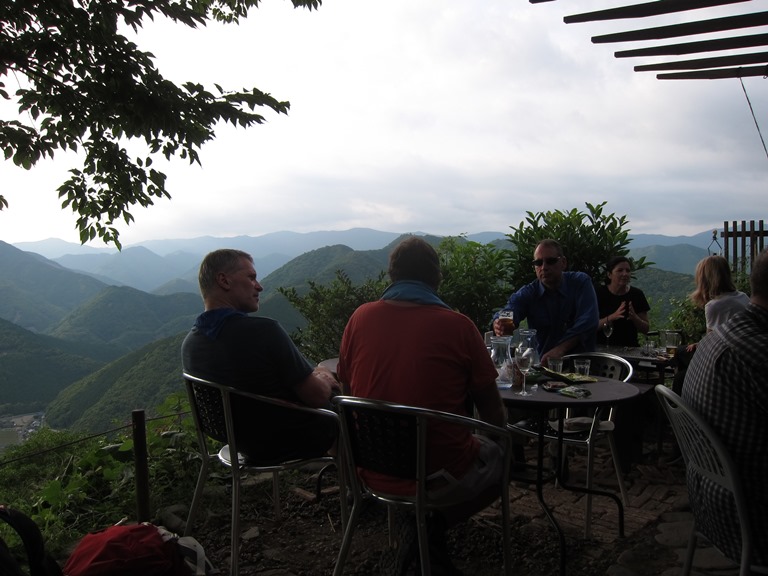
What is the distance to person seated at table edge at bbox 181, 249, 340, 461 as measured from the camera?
2.50 meters

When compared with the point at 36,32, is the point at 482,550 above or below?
below

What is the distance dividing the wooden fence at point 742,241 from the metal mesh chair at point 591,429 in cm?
651

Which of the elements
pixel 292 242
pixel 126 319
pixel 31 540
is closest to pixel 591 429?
pixel 31 540

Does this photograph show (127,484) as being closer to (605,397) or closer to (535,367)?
(535,367)

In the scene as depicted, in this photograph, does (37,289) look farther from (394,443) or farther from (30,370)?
(394,443)

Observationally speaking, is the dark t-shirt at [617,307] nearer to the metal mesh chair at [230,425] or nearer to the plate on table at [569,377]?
the plate on table at [569,377]

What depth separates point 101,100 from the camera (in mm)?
3516

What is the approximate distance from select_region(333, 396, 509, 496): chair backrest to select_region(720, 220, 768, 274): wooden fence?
8677 millimetres

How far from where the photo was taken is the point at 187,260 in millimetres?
129250

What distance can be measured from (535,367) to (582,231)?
2.88m

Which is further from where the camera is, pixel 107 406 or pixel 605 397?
pixel 107 406

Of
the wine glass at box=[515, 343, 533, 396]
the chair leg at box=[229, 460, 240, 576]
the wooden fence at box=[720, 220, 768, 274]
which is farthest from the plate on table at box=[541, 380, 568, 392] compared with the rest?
the wooden fence at box=[720, 220, 768, 274]

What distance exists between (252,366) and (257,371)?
3cm

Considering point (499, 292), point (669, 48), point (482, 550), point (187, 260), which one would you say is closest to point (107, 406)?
point (499, 292)
